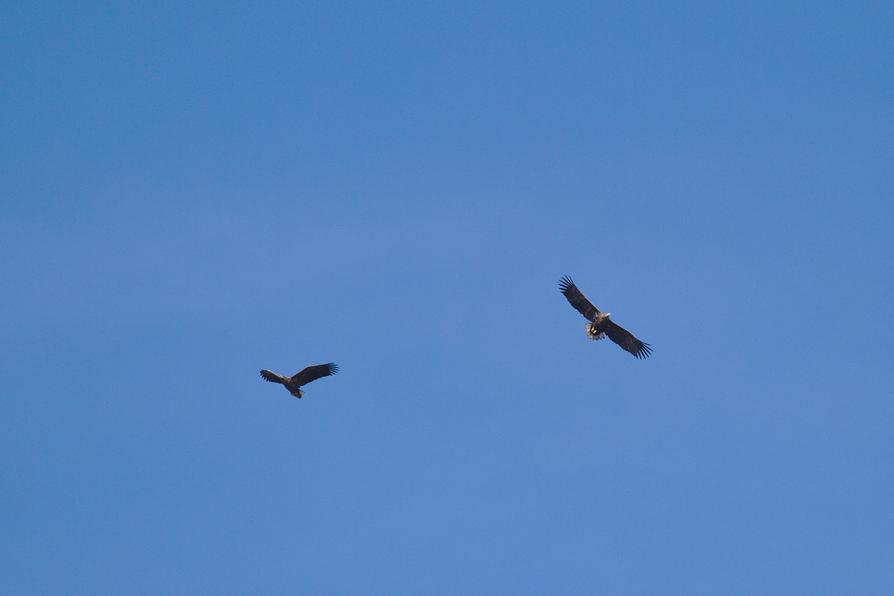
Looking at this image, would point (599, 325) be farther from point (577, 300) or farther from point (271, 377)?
point (271, 377)

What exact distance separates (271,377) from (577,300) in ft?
38.6

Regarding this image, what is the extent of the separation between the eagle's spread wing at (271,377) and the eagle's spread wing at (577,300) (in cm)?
1107

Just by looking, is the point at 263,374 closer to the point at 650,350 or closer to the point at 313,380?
the point at 313,380

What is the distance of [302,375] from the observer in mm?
70875

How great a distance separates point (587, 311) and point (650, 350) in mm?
2917

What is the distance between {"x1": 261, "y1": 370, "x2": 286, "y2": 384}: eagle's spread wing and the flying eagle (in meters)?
11.1

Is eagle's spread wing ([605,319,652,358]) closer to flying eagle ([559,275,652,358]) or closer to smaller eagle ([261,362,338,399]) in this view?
flying eagle ([559,275,652,358])

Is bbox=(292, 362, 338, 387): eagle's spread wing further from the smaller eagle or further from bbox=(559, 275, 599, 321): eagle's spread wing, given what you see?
bbox=(559, 275, 599, 321): eagle's spread wing

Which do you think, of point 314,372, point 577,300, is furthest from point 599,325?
point 314,372

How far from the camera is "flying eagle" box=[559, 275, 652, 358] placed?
225 ft

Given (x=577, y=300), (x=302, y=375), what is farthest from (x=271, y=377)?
(x=577, y=300)

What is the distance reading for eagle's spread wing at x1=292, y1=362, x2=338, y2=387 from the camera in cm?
7064

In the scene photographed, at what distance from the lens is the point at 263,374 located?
232 feet

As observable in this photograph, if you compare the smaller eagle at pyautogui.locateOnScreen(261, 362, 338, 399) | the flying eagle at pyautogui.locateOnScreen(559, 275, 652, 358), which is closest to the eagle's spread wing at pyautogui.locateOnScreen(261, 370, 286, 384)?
the smaller eagle at pyautogui.locateOnScreen(261, 362, 338, 399)
